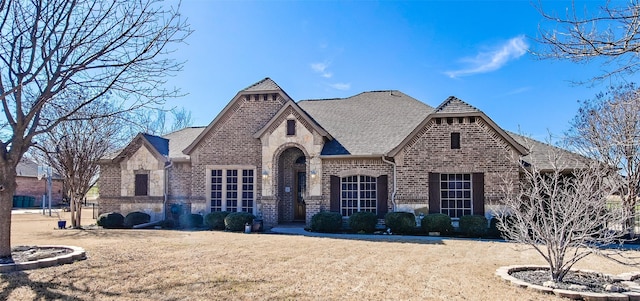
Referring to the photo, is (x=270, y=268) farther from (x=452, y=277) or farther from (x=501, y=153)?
(x=501, y=153)

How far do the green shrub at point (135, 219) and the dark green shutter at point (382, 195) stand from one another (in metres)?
10.4

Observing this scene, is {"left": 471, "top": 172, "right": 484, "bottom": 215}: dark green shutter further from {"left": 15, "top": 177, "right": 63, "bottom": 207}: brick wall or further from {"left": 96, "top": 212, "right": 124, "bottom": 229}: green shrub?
{"left": 15, "top": 177, "right": 63, "bottom": 207}: brick wall

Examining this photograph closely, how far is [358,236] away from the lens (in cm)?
1532

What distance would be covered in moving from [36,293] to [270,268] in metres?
4.00

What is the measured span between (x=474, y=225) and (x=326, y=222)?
5.44 m

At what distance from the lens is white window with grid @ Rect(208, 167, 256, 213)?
19.1 m

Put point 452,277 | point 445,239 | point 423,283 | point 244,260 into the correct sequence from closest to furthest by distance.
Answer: point 423,283
point 452,277
point 244,260
point 445,239

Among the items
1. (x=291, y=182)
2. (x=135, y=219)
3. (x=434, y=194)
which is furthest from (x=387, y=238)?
(x=135, y=219)

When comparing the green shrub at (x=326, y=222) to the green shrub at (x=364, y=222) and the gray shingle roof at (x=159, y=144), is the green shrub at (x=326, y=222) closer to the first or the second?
the green shrub at (x=364, y=222)

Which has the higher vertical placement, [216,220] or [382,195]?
[382,195]

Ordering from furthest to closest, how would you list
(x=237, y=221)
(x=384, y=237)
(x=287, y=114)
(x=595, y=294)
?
(x=287, y=114)
(x=237, y=221)
(x=384, y=237)
(x=595, y=294)

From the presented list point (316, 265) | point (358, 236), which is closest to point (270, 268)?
point (316, 265)

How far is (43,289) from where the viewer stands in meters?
6.92

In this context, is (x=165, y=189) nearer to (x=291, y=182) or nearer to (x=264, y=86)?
(x=291, y=182)
